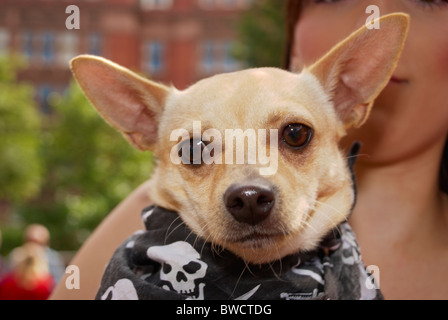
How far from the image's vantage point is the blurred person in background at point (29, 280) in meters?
5.45

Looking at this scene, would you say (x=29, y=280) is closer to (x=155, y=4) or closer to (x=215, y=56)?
(x=215, y=56)

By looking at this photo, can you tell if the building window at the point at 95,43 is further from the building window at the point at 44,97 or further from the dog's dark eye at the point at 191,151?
the dog's dark eye at the point at 191,151

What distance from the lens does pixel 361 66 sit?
6.61 feet

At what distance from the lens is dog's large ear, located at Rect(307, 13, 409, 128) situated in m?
1.84

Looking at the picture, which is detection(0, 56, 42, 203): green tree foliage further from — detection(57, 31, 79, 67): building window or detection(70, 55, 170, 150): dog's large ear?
detection(70, 55, 170, 150): dog's large ear

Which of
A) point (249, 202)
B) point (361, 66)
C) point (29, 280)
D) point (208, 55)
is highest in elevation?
point (361, 66)

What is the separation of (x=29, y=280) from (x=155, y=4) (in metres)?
21.4

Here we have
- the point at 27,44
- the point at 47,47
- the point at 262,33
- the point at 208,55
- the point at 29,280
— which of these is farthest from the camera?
the point at 27,44

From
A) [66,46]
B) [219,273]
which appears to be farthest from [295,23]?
[66,46]

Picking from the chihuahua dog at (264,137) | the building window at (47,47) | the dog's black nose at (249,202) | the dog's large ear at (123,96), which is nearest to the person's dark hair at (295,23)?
the chihuahua dog at (264,137)

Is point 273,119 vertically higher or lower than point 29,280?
higher

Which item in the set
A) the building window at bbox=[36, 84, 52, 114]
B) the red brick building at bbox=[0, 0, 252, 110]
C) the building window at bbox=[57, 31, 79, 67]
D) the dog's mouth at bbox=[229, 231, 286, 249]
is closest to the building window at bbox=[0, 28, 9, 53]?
the red brick building at bbox=[0, 0, 252, 110]

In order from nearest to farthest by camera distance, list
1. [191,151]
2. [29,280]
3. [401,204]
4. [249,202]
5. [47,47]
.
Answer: [249,202] → [191,151] → [401,204] → [29,280] → [47,47]

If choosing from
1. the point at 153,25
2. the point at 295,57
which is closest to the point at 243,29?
the point at 295,57
